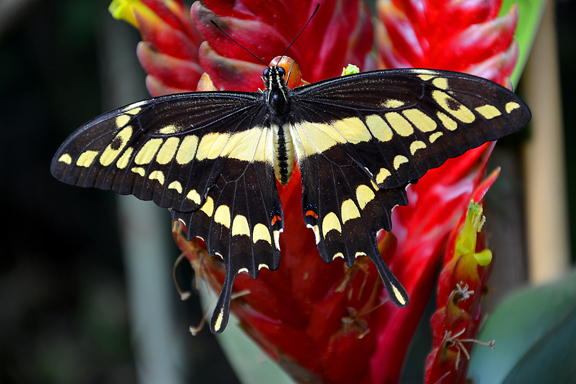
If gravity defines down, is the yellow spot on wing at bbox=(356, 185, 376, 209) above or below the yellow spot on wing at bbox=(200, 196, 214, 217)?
below

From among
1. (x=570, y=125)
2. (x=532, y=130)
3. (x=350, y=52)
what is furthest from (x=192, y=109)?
(x=570, y=125)

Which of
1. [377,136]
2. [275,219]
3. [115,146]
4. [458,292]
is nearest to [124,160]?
[115,146]

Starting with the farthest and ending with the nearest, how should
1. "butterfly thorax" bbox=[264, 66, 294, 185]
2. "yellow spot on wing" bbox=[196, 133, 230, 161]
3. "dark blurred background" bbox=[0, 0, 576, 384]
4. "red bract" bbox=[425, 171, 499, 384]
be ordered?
1. "dark blurred background" bbox=[0, 0, 576, 384]
2. "yellow spot on wing" bbox=[196, 133, 230, 161]
3. "butterfly thorax" bbox=[264, 66, 294, 185]
4. "red bract" bbox=[425, 171, 499, 384]

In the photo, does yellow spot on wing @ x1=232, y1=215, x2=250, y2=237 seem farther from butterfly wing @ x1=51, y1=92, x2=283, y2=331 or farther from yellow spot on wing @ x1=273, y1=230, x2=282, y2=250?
yellow spot on wing @ x1=273, y1=230, x2=282, y2=250

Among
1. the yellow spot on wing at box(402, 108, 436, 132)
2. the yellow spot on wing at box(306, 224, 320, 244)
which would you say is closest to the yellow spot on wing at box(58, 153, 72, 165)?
the yellow spot on wing at box(306, 224, 320, 244)

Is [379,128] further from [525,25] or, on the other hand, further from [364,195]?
[525,25]

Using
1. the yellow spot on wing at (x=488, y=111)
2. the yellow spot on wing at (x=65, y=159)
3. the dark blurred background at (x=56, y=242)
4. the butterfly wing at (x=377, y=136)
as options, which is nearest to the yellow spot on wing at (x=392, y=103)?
the butterfly wing at (x=377, y=136)
